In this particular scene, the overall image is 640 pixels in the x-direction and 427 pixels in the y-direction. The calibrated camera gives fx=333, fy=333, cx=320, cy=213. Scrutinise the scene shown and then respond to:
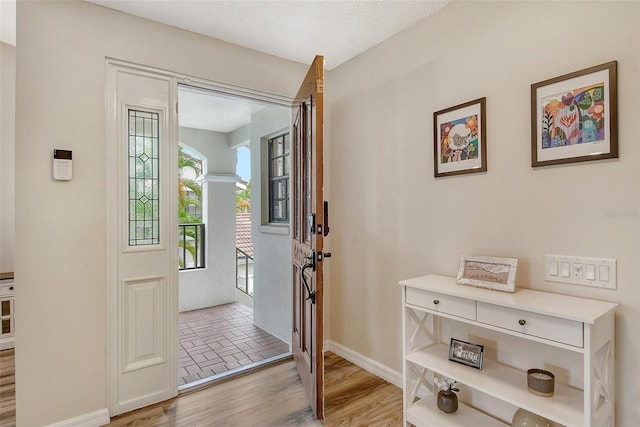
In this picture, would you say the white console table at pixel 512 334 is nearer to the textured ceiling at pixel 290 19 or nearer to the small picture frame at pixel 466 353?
the small picture frame at pixel 466 353

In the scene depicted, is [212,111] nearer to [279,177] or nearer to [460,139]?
[279,177]

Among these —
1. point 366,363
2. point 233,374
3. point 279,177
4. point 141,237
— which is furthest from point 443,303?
point 279,177

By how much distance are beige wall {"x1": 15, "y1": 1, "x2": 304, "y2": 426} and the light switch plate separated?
251 cm

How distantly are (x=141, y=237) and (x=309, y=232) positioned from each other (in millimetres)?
1114

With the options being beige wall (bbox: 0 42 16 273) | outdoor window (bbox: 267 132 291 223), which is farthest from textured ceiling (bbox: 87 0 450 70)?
beige wall (bbox: 0 42 16 273)

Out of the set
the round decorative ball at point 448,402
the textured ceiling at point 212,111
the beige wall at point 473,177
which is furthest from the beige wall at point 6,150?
the round decorative ball at point 448,402

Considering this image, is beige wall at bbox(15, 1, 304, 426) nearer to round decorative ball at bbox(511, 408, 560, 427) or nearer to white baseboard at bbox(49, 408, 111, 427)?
white baseboard at bbox(49, 408, 111, 427)

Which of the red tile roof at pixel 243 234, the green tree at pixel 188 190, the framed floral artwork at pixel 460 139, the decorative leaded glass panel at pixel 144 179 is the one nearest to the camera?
the framed floral artwork at pixel 460 139

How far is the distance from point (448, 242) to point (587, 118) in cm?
94

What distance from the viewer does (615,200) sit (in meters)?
1.45

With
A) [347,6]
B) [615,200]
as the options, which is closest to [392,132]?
[347,6]

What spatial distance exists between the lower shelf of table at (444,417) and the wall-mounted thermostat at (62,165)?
2.40 m

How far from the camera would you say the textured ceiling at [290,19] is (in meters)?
2.05

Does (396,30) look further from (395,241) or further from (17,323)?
(17,323)
